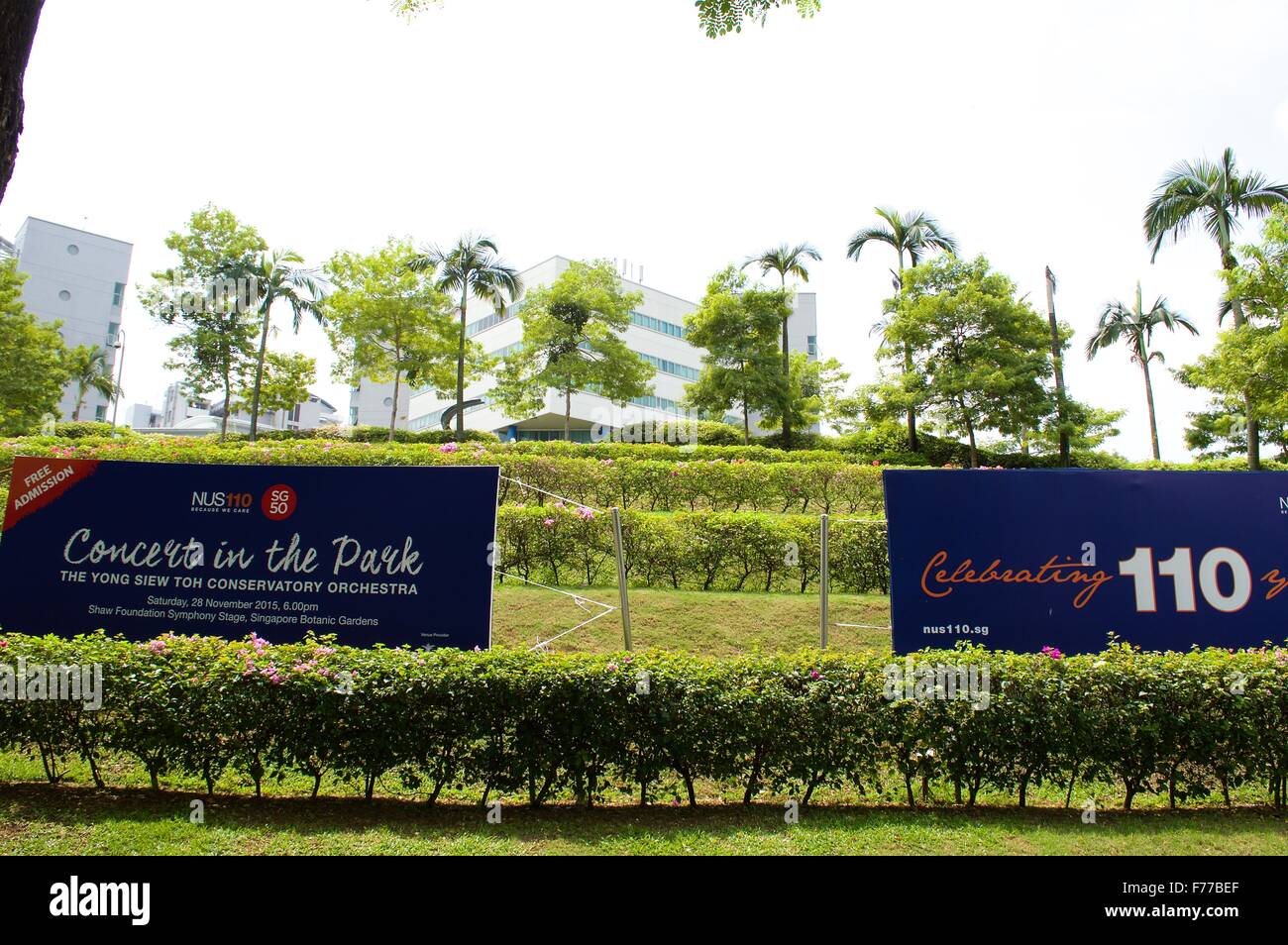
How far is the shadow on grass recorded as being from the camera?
4.24 metres

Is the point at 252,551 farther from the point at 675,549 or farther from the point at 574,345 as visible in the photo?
the point at 574,345

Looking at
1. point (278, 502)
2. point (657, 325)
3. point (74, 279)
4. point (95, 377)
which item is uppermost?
point (74, 279)

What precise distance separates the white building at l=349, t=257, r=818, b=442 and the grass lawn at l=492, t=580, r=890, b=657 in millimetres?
32189

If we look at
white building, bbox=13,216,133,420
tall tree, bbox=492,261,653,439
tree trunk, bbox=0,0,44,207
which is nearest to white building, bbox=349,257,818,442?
tall tree, bbox=492,261,653,439

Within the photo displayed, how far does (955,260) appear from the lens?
2406 centimetres

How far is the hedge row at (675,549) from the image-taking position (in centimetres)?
934

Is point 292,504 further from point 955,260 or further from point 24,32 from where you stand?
point 955,260

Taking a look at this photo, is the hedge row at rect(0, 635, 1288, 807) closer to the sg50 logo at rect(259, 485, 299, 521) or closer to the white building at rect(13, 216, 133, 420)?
the sg50 logo at rect(259, 485, 299, 521)

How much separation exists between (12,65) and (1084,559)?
7.73 metres

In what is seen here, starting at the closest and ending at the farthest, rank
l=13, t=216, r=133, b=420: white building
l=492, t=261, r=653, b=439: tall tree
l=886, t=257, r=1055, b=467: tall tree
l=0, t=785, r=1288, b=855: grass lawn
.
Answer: l=0, t=785, r=1288, b=855: grass lawn
l=886, t=257, r=1055, b=467: tall tree
l=492, t=261, r=653, b=439: tall tree
l=13, t=216, r=133, b=420: white building

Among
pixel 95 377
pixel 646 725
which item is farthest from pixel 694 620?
pixel 95 377

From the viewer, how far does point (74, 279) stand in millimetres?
53406

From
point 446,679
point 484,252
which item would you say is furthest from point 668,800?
point 484,252

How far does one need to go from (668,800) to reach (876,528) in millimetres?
5349
